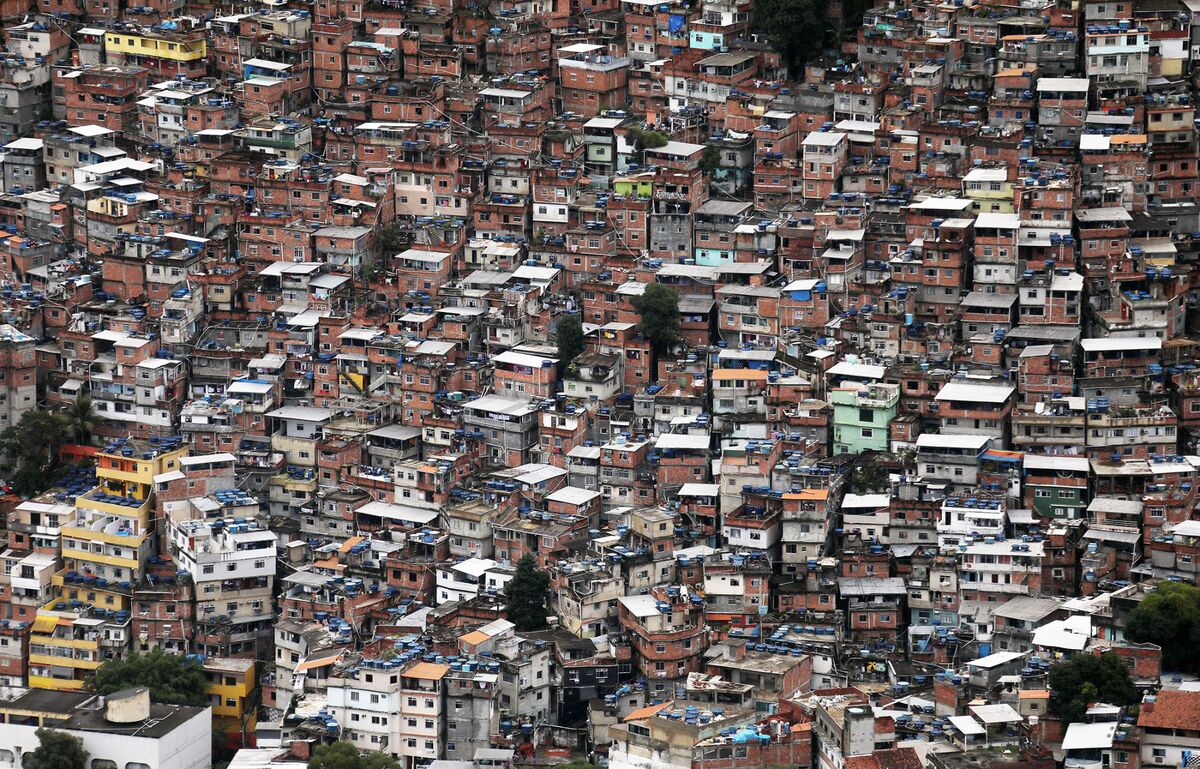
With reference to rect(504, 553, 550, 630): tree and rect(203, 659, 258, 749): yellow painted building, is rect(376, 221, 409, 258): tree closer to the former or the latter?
rect(504, 553, 550, 630): tree

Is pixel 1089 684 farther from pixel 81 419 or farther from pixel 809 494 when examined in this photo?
pixel 81 419

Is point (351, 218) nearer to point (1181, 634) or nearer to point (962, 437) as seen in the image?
point (962, 437)

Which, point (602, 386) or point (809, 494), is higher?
point (602, 386)

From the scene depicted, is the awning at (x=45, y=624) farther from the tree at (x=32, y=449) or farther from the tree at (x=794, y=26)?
the tree at (x=794, y=26)

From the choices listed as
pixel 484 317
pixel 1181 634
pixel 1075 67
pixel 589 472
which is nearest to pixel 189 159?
pixel 484 317

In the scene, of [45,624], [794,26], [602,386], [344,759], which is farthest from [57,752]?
[794,26]
